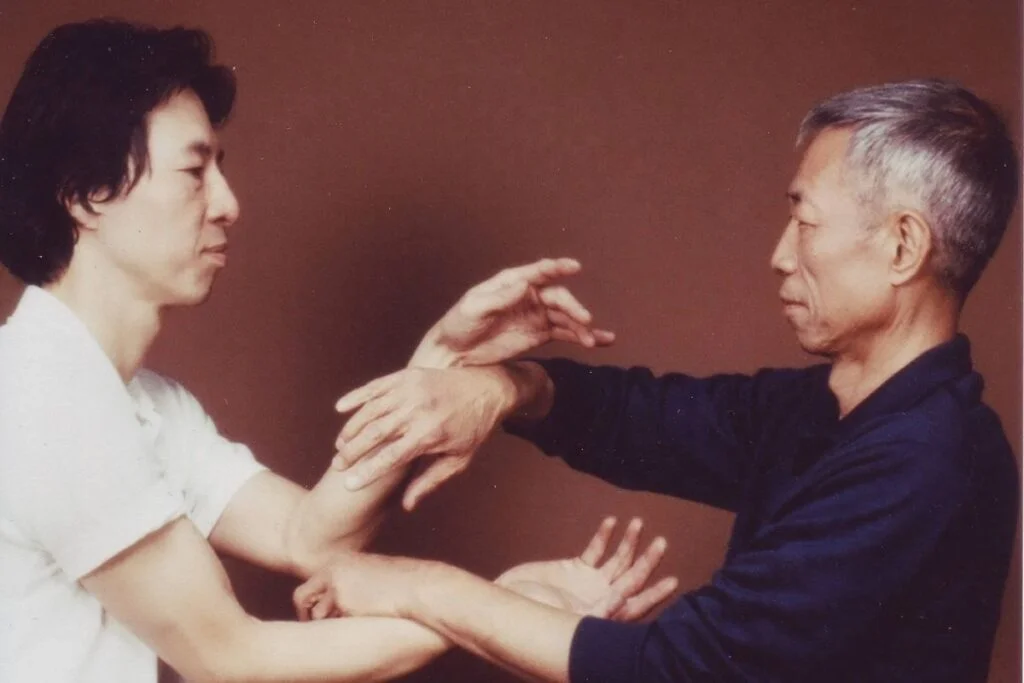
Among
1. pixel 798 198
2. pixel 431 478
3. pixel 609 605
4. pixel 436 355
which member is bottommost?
pixel 609 605

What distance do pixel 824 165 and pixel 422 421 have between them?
428mm

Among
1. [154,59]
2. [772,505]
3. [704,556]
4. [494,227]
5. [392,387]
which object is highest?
[154,59]

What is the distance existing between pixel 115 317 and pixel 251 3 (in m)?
0.41

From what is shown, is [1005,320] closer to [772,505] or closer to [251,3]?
[772,505]

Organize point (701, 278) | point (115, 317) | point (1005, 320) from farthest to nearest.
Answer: point (701, 278) < point (1005, 320) < point (115, 317)

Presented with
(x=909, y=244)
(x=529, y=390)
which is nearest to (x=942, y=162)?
(x=909, y=244)

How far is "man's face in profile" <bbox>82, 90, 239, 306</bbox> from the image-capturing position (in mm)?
1004

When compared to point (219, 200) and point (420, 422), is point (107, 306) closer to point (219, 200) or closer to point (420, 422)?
point (219, 200)

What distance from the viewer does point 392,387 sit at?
3.47 ft

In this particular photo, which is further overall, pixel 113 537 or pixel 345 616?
pixel 345 616

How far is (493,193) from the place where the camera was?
1.29 metres

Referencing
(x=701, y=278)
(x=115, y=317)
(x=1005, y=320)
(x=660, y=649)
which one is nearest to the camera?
(x=660, y=649)

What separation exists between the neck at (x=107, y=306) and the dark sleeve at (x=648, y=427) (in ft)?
1.31

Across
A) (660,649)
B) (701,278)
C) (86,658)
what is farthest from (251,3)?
(660,649)
